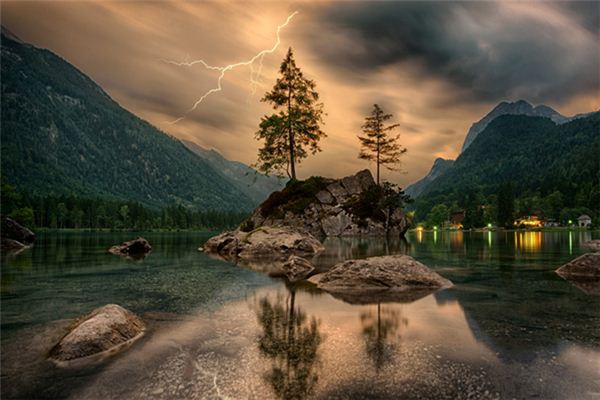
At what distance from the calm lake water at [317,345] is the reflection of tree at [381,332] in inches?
1.2

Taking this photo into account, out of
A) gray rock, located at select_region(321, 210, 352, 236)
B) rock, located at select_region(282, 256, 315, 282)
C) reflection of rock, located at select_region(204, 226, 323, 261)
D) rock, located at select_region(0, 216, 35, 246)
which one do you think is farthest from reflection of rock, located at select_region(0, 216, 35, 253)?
gray rock, located at select_region(321, 210, 352, 236)

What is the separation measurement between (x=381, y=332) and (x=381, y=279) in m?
6.75

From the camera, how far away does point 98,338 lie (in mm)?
7652

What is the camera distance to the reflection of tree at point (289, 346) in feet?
18.5

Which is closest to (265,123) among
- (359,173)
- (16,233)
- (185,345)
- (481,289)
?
(359,173)

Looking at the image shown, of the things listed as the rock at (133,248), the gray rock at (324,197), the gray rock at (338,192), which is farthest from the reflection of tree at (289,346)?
the gray rock at (338,192)

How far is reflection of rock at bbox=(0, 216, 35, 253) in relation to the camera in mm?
42125

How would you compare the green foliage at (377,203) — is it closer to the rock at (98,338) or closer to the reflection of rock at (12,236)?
the reflection of rock at (12,236)

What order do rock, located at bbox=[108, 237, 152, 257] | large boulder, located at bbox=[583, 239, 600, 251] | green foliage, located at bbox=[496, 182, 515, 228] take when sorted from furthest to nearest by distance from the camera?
green foliage, located at bbox=[496, 182, 515, 228]
rock, located at bbox=[108, 237, 152, 257]
large boulder, located at bbox=[583, 239, 600, 251]

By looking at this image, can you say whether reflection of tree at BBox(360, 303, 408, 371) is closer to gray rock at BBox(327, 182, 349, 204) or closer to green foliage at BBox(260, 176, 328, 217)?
green foliage at BBox(260, 176, 328, 217)

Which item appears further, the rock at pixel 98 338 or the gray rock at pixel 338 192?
the gray rock at pixel 338 192

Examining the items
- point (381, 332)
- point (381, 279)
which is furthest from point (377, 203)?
point (381, 332)

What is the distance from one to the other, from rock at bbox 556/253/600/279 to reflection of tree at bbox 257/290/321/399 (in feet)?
49.0

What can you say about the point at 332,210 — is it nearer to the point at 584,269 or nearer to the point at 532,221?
the point at 584,269
